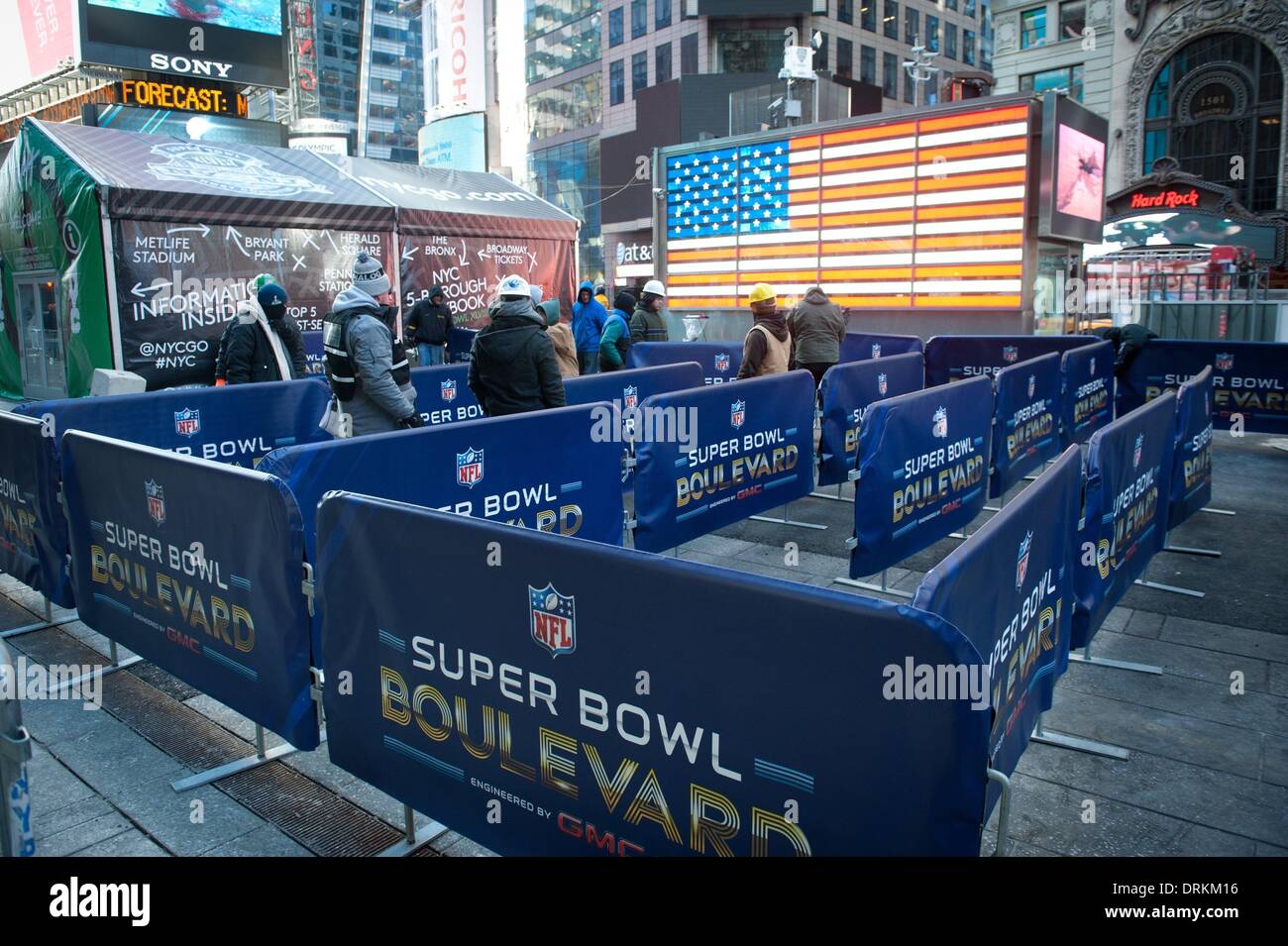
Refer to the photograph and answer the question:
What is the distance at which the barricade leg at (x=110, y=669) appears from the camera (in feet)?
17.4

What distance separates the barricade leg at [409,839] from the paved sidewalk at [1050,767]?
0.08 meters

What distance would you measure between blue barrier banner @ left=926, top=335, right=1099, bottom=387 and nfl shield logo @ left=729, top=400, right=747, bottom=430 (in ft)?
22.7

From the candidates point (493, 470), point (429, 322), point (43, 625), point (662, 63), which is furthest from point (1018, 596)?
point (662, 63)

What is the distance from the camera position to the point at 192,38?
2931 cm

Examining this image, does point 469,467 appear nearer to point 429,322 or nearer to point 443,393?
point 443,393

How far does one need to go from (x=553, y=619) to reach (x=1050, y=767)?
2789 millimetres

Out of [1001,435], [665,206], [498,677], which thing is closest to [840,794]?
[498,677]

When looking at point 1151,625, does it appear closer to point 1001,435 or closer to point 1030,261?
point 1001,435

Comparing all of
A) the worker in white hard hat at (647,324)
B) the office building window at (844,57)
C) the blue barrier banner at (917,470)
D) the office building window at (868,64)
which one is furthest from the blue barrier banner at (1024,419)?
the office building window at (868,64)

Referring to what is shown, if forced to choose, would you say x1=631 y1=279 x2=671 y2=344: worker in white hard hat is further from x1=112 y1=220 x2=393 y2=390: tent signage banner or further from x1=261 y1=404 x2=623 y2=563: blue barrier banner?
x1=261 y1=404 x2=623 y2=563: blue barrier banner

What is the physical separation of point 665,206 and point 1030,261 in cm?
871

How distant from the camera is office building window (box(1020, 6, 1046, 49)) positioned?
187 feet

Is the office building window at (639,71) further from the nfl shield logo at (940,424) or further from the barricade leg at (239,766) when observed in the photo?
the barricade leg at (239,766)

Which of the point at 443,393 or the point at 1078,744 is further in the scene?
the point at 443,393
